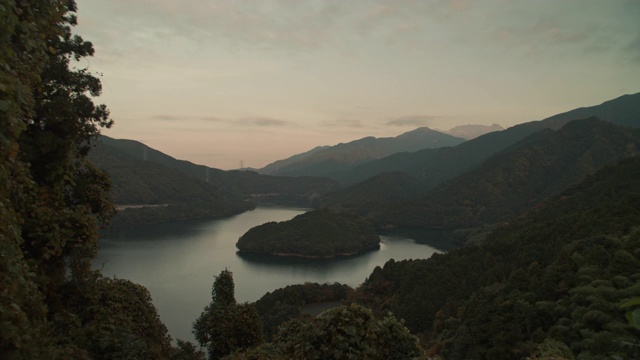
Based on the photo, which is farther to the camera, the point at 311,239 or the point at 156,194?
the point at 156,194

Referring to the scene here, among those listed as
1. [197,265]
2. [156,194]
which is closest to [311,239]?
[197,265]

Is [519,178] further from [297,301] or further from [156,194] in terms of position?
[156,194]

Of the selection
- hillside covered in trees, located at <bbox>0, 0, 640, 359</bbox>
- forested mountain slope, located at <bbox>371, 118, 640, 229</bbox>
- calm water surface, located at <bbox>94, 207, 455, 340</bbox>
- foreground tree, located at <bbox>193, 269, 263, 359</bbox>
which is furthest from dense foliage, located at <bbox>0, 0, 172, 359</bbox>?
forested mountain slope, located at <bbox>371, 118, 640, 229</bbox>

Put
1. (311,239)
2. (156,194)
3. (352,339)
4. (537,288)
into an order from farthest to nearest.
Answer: (156,194) → (311,239) → (537,288) → (352,339)

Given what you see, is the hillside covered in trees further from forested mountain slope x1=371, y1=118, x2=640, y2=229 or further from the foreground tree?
forested mountain slope x1=371, y1=118, x2=640, y2=229

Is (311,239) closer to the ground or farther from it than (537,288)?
closer to the ground
